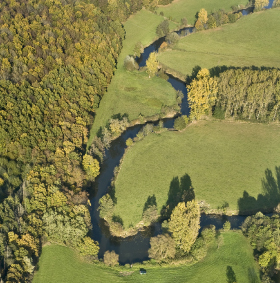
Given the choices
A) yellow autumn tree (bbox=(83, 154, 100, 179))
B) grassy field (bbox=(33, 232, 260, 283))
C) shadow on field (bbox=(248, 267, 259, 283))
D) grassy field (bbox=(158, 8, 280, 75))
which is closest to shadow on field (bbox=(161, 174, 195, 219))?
grassy field (bbox=(33, 232, 260, 283))

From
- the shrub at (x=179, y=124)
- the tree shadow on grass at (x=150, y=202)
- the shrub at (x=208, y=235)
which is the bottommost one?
the shrub at (x=208, y=235)

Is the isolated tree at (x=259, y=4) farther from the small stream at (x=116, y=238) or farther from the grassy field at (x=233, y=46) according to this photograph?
the small stream at (x=116, y=238)

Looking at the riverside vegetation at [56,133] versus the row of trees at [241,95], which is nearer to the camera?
the riverside vegetation at [56,133]

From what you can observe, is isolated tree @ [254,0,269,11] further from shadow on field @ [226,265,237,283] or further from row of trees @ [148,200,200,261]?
shadow on field @ [226,265,237,283]

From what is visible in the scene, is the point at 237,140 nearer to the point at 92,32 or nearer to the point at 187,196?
the point at 187,196

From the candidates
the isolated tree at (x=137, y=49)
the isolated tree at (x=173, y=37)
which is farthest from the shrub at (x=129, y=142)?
the isolated tree at (x=173, y=37)

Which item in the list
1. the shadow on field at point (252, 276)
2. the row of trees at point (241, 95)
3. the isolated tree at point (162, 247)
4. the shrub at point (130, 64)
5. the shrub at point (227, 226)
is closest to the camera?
the shadow on field at point (252, 276)

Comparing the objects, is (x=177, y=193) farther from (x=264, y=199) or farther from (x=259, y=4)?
(x=259, y=4)

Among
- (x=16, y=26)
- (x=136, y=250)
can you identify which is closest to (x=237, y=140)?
(x=136, y=250)

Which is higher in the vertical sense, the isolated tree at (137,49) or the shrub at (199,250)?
the isolated tree at (137,49)
